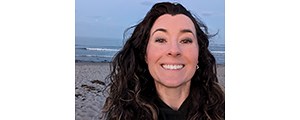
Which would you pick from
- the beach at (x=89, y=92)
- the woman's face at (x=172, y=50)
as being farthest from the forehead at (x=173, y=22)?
the beach at (x=89, y=92)

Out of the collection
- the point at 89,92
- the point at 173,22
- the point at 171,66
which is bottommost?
the point at 89,92

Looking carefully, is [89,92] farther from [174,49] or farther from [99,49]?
[174,49]

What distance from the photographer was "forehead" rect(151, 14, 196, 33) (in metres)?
1.77

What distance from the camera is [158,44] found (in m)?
1.78

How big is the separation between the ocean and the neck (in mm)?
151

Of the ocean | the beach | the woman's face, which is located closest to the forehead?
the woman's face

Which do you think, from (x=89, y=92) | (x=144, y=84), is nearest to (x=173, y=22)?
(x=144, y=84)

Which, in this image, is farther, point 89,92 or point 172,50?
point 89,92

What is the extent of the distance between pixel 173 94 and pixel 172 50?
16 centimetres

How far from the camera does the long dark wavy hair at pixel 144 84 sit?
71.2 inches

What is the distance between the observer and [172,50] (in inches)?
69.8
